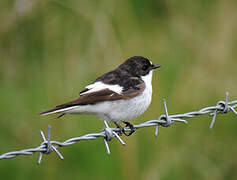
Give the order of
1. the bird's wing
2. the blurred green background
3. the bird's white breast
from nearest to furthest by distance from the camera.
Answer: the bird's wing < the bird's white breast < the blurred green background

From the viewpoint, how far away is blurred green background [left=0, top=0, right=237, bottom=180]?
16.8 ft

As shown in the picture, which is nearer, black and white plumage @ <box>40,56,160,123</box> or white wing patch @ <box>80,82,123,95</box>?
black and white plumage @ <box>40,56,160,123</box>

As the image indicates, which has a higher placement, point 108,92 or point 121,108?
point 108,92

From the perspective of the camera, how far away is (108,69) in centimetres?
563

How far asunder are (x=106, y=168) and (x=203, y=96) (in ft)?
5.43

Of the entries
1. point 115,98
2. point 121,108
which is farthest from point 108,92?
point 121,108

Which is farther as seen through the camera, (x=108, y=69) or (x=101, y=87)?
(x=108, y=69)

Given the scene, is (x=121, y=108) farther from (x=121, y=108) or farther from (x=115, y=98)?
(x=115, y=98)

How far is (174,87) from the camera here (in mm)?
5660

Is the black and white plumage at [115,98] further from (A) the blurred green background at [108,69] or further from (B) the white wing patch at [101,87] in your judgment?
(A) the blurred green background at [108,69]

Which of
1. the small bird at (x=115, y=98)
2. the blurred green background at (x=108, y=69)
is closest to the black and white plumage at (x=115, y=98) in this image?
the small bird at (x=115, y=98)

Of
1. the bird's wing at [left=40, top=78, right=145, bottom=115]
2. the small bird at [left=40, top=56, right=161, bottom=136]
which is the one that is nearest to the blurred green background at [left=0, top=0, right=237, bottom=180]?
the small bird at [left=40, top=56, right=161, bottom=136]

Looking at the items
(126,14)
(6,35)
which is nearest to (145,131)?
(126,14)

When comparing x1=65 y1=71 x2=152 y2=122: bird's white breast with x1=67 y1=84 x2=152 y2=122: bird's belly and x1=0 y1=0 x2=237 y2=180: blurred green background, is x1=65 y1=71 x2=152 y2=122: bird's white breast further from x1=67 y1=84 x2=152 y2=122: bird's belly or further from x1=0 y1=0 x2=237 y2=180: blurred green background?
x1=0 y1=0 x2=237 y2=180: blurred green background
